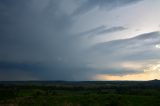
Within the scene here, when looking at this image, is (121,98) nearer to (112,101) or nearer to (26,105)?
(112,101)

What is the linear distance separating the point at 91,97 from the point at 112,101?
6.01 m

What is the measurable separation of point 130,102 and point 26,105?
20.3m

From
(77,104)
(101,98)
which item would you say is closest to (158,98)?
(101,98)

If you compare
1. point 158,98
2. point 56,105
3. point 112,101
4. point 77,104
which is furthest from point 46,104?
point 158,98

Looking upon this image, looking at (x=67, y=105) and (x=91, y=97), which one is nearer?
(x=67, y=105)

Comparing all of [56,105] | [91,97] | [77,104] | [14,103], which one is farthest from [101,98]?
[14,103]

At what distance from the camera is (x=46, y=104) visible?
49.8 m

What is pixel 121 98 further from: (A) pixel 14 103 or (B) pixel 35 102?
(A) pixel 14 103

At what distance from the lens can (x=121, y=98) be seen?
1989 inches

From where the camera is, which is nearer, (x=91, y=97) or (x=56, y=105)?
(x=56, y=105)

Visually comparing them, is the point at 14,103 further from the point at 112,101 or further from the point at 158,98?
the point at 158,98

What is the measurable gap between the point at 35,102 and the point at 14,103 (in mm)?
4154

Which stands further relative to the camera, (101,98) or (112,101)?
(101,98)

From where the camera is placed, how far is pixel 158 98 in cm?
5169
